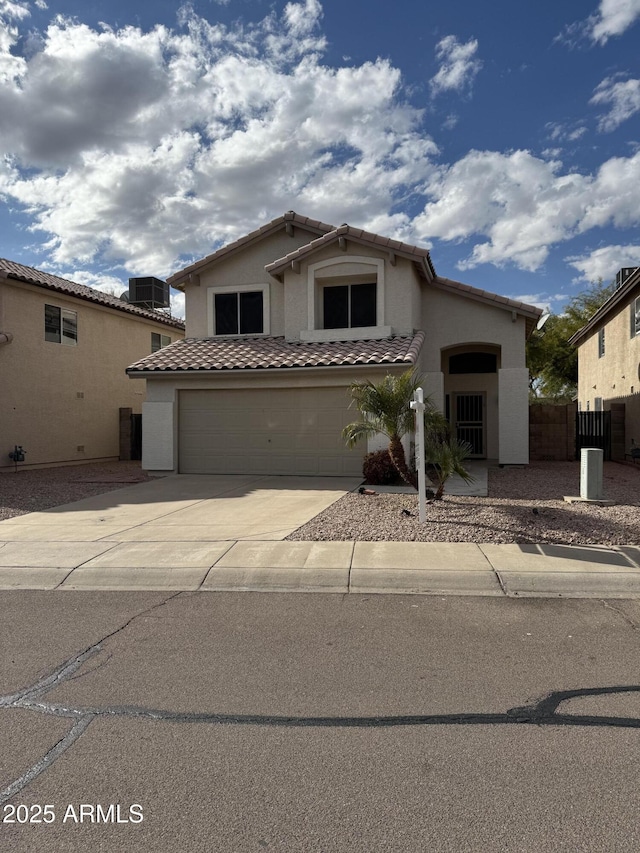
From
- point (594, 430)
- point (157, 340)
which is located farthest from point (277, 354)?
point (594, 430)

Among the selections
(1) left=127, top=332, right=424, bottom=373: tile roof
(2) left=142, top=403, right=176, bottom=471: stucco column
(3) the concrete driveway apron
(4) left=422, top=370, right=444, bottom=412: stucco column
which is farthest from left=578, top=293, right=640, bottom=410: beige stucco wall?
(2) left=142, top=403, right=176, bottom=471: stucco column

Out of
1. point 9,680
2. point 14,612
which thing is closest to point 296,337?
point 14,612

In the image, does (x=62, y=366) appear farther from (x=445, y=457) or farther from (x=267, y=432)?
(x=445, y=457)

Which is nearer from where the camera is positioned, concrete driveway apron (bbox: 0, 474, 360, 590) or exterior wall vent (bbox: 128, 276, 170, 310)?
concrete driveway apron (bbox: 0, 474, 360, 590)

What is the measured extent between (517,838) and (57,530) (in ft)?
25.9

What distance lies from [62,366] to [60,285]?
9.50ft

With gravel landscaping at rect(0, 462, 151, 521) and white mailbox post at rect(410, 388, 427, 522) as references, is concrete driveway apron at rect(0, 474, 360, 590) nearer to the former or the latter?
gravel landscaping at rect(0, 462, 151, 521)

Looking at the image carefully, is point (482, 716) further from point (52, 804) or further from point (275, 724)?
point (52, 804)

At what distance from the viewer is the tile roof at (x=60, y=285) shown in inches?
698

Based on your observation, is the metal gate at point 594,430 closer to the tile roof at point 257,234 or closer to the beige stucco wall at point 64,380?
the tile roof at point 257,234

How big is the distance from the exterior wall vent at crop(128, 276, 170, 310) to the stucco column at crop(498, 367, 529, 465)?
640 inches

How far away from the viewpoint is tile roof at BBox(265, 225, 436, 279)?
49.9ft

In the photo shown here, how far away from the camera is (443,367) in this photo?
761 inches

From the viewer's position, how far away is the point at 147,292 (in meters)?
26.5
